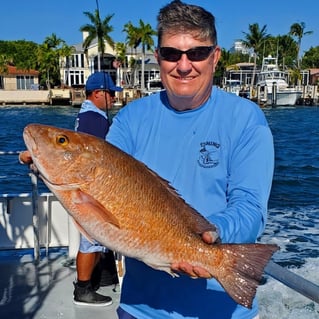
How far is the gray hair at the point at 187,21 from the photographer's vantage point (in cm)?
217

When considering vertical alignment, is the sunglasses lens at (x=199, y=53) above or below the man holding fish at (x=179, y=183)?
above

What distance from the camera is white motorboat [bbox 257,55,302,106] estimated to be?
64.0 metres

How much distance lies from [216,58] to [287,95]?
2547 inches

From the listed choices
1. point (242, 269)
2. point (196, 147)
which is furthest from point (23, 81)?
point (242, 269)

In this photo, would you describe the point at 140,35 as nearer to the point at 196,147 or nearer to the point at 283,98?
the point at 283,98

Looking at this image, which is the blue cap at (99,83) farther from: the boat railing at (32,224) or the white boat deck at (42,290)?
the white boat deck at (42,290)

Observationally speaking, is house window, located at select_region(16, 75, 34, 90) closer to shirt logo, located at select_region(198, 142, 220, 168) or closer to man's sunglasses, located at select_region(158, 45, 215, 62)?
man's sunglasses, located at select_region(158, 45, 215, 62)

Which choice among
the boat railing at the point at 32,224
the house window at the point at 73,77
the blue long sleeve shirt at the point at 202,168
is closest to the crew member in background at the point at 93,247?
the boat railing at the point at 32,224

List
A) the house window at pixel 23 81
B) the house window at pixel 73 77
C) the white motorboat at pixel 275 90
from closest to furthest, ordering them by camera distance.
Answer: the white motorboat at pixel 275 90, the house window at pixel 73 77, the house window at pixel 23 81

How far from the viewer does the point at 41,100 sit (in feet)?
221

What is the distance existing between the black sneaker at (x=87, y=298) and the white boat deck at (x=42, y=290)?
4 centimetres

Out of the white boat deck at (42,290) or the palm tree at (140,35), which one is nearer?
the white boat deck at (42,290)

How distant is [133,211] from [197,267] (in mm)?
332

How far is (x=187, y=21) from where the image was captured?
2.16 meters
